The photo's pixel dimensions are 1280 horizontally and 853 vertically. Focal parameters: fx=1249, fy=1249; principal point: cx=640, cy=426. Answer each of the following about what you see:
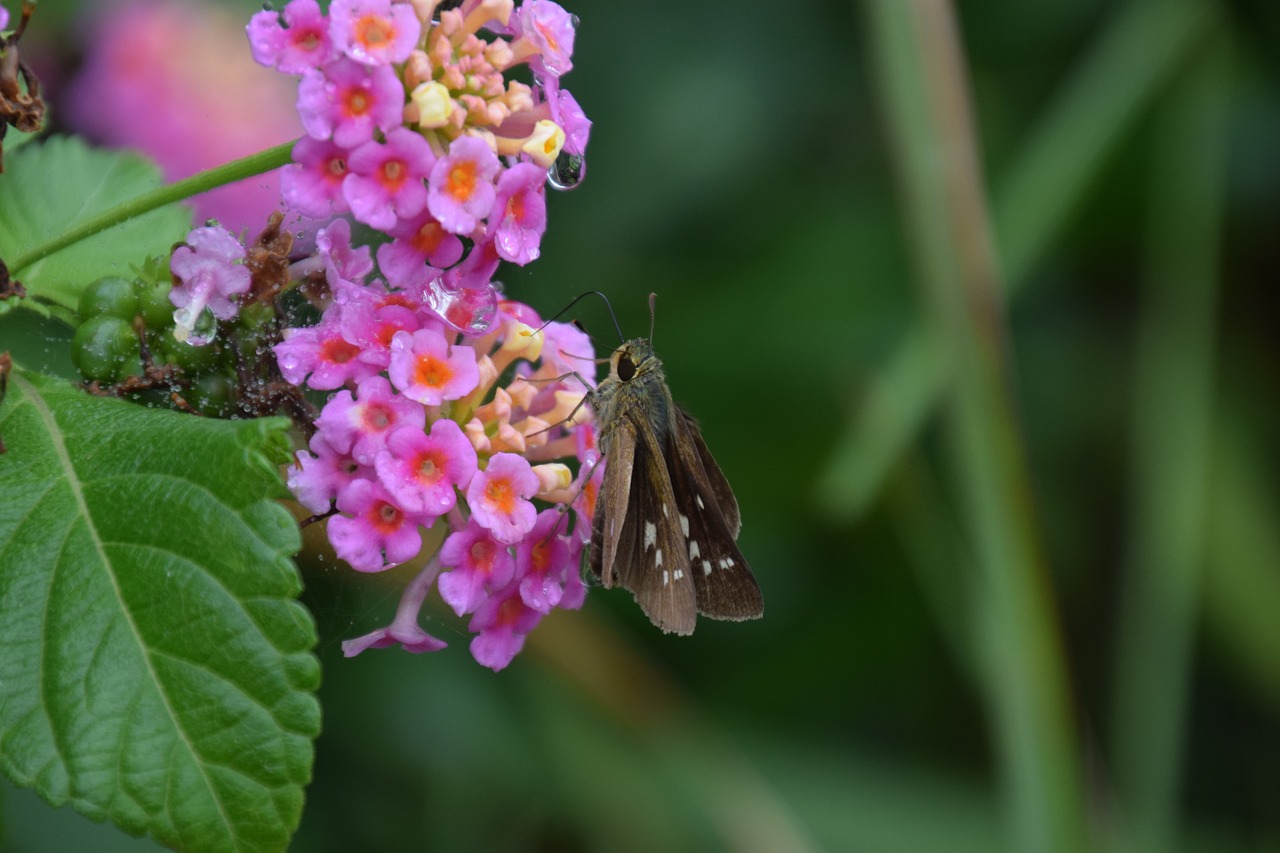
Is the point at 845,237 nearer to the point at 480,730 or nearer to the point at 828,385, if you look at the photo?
the point at 828,385

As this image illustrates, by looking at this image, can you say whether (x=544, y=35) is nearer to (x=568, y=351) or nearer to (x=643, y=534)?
(x=568, y=351)

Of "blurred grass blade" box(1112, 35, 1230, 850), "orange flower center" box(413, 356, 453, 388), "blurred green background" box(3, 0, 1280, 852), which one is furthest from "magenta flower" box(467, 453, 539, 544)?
"blurred grass blade" box(1112, 35, 1230, 850)

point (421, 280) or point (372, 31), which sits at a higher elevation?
point (372, 31)

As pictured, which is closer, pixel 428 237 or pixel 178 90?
pixel 428 237

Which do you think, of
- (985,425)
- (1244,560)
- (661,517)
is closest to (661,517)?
(661,517)


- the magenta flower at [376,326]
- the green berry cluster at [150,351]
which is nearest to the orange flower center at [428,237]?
the magenta flower at [376,326]

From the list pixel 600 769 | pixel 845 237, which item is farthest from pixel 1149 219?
pixel 600 769

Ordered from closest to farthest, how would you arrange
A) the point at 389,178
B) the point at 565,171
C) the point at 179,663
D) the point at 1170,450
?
the point at 179,663, the point at 389,178, the point at 565,171, the point at 1170,450
